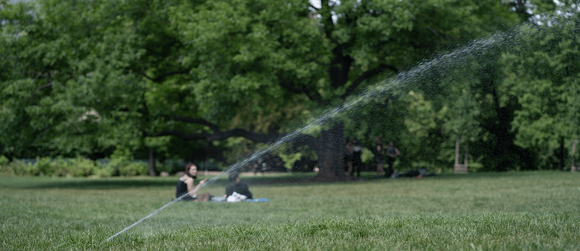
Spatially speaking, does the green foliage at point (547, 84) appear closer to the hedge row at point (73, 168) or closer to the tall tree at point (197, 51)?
the tall tree at point (197, 51)

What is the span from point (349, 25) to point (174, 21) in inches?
253

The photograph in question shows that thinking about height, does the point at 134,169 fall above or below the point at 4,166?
below

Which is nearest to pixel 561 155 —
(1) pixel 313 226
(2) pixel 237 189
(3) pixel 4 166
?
(2) pixel 237 189

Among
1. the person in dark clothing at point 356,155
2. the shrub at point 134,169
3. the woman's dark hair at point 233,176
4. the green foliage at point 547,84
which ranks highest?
the green foliage at point 547,84

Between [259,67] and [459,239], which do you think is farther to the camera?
[259,67]

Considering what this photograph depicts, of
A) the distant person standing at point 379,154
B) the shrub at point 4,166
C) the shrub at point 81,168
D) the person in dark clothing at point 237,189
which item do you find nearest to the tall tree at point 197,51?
the distant person standing at point 379,154

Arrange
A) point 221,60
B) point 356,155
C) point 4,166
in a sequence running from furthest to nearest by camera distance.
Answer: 1. point 4,166
2. point 221,60
3. point 356,155

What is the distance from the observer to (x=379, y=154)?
13453 millimetres

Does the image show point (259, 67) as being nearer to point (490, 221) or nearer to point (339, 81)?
point (339, 81)

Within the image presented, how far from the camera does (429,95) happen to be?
8602 millimetres

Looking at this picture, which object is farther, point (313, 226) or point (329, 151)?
point (329, 151)

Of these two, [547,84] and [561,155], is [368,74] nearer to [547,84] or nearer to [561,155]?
[547,84]

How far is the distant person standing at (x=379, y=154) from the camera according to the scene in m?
11.5

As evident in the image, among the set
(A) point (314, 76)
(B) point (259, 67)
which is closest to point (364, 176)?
(A) point (314, 76)
